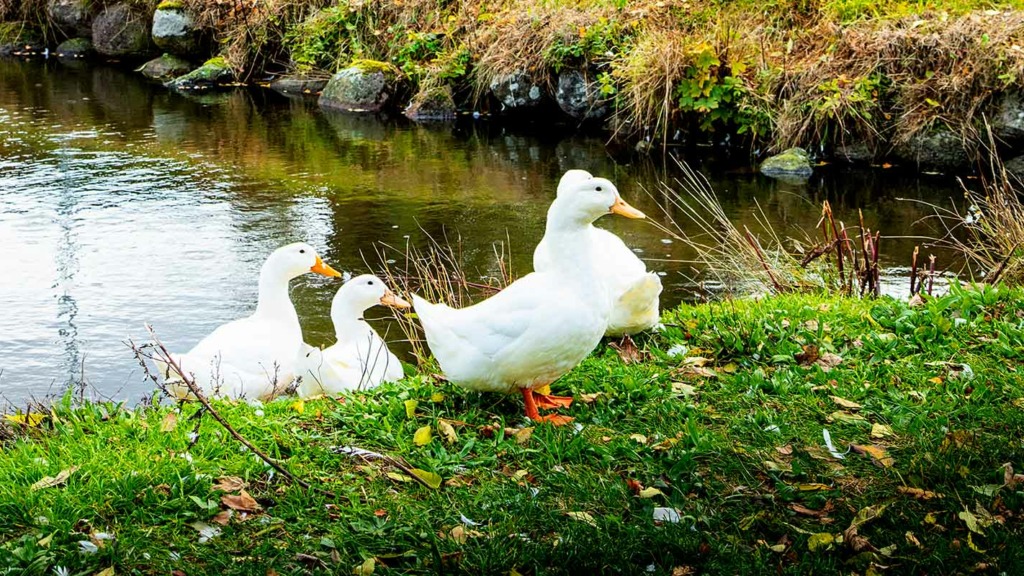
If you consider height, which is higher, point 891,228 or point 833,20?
point 833,20

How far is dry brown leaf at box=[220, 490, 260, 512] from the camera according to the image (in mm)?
3822

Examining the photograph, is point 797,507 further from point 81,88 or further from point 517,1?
point 81,88

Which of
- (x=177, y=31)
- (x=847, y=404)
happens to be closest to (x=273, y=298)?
(x=847, y=404)

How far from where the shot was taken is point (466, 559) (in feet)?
11.5

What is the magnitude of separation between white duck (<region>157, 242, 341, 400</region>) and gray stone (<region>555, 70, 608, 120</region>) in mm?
9614

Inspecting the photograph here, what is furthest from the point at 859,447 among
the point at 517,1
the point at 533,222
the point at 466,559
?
the point at 517,1

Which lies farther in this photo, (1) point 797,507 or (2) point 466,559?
(1) point 797,507

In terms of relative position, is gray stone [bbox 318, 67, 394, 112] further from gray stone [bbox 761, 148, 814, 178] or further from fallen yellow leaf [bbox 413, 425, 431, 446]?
fallen yellow leaf [bbox 413, 425, 431, 446]

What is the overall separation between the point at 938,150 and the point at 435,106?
7.86 m

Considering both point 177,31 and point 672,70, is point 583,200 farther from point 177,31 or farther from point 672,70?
point 177,31

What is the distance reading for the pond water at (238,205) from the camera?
27.8ft

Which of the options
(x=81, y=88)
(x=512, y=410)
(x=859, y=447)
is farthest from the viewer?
(x=81, y=88)

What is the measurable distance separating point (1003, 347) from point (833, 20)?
10.1 metres

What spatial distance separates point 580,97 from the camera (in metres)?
16.0
